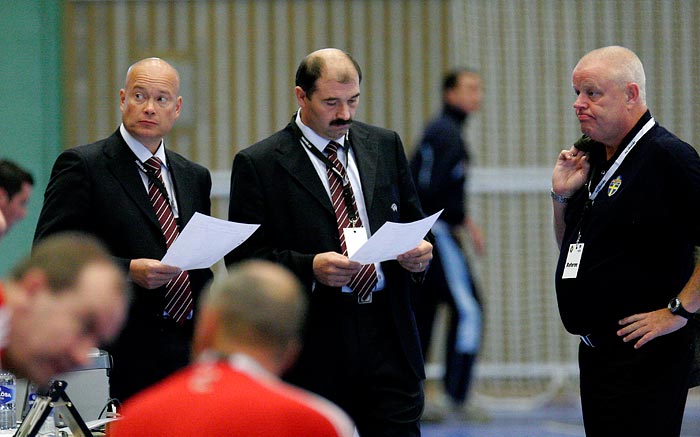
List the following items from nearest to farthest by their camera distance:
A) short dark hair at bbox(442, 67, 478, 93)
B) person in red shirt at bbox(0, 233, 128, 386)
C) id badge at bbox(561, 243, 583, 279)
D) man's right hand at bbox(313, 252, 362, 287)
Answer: person in red shirt at bbox(0, 233, 128, 386)
man's right hand at bbox(313, 252, 362, 287)
id badge at bbox(561, 243, 583, 279)
short dark hair at bbox(442, 67, 478, 93)

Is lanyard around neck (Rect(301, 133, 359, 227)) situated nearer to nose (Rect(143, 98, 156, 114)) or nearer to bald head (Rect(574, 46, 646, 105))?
nose (Rect(143, 98, 156, 114))

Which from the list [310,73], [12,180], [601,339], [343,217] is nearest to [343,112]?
[310,73]

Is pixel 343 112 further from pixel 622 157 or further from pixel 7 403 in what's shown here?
pixel 7 403

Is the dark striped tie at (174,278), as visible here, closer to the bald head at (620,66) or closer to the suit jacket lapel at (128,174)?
the suit jacket lapel at (128,174)

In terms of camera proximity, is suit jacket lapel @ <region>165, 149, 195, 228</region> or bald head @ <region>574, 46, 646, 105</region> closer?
bald head @ <region>574, 46, 646, 105</region>

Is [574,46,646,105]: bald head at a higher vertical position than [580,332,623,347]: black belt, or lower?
higher

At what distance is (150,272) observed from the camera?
412 cm

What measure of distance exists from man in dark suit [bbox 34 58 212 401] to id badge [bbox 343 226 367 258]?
65 centimetres

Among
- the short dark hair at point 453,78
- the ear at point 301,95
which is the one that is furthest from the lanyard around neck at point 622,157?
the short dark hair at point 453,78

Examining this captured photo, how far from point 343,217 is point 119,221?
84cm

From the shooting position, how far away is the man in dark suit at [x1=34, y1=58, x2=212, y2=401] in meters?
4.37

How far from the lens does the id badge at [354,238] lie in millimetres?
4262

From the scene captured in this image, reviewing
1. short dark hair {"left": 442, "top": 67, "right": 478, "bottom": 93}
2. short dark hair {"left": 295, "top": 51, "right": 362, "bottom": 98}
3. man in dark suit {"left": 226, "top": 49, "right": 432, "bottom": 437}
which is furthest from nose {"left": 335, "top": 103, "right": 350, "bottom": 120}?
short dark hair {"left": 442, "top": 67, "right": 478, "bottom": 93}

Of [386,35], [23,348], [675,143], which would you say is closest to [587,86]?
[675,143]
